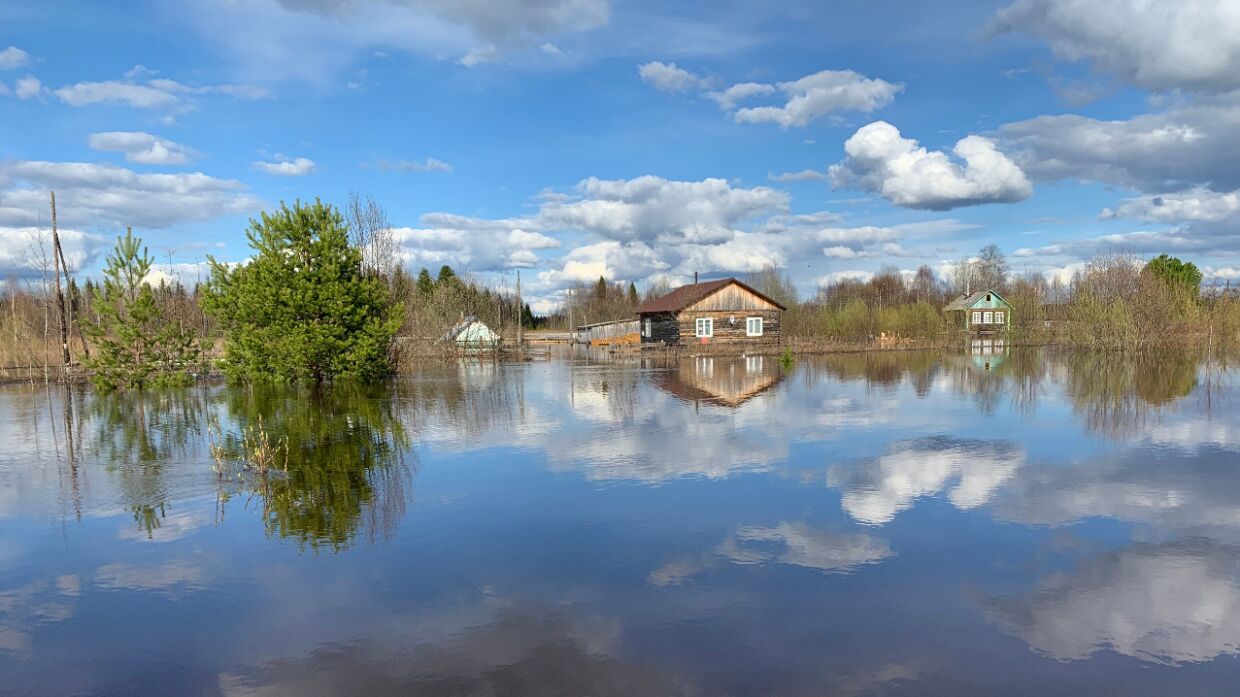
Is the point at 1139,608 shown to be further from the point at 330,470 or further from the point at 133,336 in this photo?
the point at 133,336

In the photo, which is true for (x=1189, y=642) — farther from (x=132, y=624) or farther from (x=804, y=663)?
(x=132, y=624)

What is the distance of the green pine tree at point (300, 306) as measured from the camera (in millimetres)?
23719

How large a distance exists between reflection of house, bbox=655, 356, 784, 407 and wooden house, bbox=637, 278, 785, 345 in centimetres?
787

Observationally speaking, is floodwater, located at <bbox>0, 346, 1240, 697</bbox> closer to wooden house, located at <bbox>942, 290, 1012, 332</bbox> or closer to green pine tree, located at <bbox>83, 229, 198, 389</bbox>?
green pine tree, located at <bbox>83, 229, 198, 389</bbox>

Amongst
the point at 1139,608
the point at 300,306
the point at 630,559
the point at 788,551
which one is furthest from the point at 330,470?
the point at 300,306

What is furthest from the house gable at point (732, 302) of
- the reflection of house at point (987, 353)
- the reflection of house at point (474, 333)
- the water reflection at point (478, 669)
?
the water reflection at point (478, 669)

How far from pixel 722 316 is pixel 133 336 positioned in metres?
35.0

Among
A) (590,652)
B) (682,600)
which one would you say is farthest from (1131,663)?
(590,652)

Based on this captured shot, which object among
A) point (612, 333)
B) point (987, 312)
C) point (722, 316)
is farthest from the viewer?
point (987, 312)

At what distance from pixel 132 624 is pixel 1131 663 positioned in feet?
27.0

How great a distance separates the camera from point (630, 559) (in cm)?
795

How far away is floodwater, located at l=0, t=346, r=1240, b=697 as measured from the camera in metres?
5.63

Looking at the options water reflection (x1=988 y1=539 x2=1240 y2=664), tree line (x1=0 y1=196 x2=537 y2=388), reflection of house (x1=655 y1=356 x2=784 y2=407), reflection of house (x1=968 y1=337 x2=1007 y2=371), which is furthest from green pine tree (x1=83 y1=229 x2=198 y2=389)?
reflection of house (x1=968 y1=337 x2=1007 y2=371)

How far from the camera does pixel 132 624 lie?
655 centimetres
